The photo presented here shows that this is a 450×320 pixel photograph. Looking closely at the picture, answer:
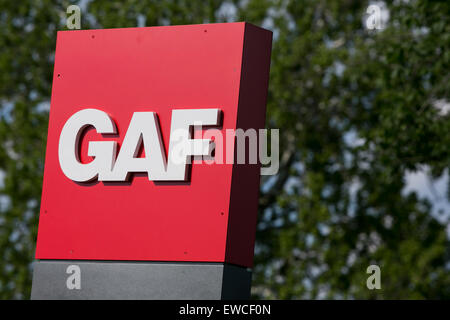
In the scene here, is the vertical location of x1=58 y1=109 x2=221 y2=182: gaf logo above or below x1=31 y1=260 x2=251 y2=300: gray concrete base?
above

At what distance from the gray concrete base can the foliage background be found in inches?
391

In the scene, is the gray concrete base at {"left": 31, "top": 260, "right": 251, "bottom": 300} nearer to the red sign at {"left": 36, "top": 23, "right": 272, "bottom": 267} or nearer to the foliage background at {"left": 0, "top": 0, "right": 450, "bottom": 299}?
the red sign at {"left": 36, "top": 23, "right": 272, "bottom": 267}

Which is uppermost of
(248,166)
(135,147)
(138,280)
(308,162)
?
(308,162)

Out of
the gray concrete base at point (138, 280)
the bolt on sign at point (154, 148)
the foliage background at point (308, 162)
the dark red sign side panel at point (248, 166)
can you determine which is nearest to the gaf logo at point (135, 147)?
the bolt on sign at point (154, 148)

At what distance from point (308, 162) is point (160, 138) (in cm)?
1143

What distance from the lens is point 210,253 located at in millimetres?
5488

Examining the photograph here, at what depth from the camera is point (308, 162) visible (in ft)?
55.6

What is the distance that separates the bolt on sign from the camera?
561cm

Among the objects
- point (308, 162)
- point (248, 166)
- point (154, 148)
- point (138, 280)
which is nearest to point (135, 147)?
point (154, 148)

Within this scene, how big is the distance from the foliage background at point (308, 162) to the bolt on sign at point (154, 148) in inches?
368

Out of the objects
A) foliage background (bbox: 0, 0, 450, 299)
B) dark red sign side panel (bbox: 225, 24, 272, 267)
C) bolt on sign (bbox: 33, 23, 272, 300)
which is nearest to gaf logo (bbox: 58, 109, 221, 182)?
bolt on sign (bbox: 33, 23, 272, 300)

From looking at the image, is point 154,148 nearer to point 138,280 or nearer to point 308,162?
point 138,280

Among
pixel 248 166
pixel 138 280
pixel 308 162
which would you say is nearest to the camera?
pixel 138 280

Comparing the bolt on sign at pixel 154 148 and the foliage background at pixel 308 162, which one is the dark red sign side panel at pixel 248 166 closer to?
the bolt on sign at pixel 154 148
